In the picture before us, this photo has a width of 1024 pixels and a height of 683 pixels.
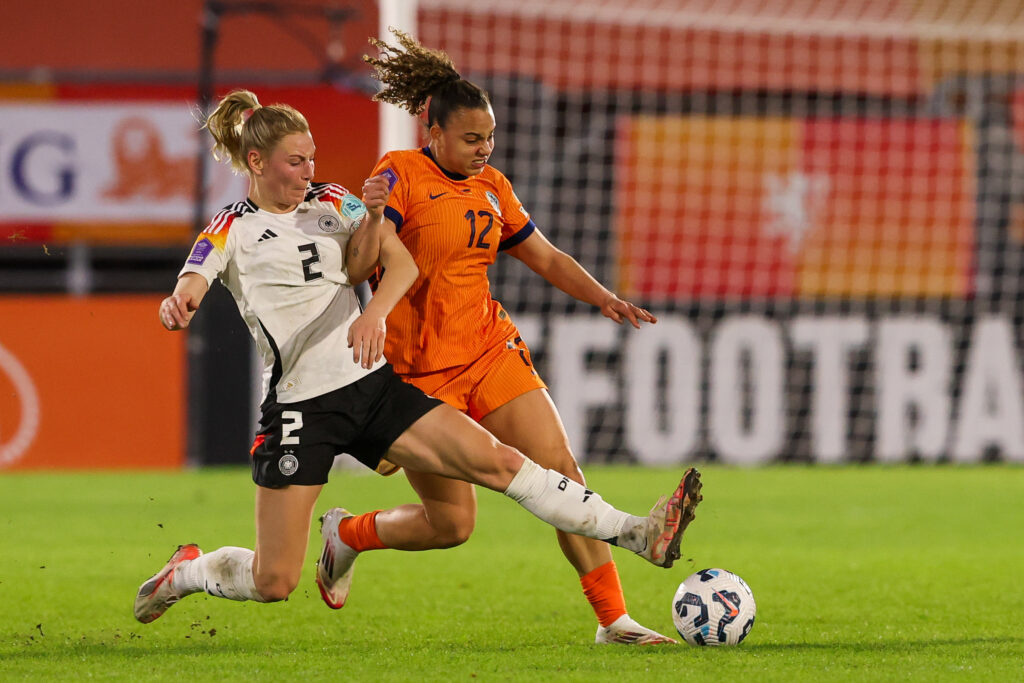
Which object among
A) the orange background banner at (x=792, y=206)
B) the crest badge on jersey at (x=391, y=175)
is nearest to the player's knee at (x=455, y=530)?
the crest badge on jersey at (x=391, y=175)

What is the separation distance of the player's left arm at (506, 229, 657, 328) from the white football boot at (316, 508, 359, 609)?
1.18 metres

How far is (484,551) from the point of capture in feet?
26.0

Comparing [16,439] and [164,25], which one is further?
[164,25]

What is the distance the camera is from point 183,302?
446 centimetres

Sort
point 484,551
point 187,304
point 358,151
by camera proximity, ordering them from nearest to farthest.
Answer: point 187,304 < point 484,551 < point 358,151

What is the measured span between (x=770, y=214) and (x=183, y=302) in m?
10.5

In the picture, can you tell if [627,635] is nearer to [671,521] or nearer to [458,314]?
[671,521]

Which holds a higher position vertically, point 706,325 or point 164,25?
point 164,25

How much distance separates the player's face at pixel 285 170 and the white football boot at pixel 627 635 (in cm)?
176

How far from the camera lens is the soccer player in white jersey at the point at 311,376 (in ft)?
15.6

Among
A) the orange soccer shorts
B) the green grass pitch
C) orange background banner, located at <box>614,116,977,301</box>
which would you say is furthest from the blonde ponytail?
orange background banner, located at <box>614,116,977,301</box>

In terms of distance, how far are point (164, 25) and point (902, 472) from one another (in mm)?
9870

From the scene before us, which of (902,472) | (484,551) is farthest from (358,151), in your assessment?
(484,551)

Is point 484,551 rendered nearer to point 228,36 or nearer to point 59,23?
point 228,36
